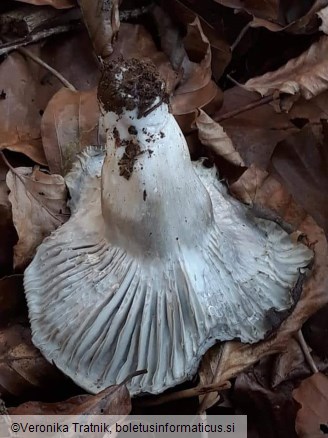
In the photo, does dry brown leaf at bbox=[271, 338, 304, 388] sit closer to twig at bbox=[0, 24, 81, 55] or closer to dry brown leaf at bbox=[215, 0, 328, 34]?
dry brown leaf at bbox=[215, 0, 328, 34]

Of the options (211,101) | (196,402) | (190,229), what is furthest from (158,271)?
(211,101)

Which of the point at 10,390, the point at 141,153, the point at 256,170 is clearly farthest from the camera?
the point at 256,170

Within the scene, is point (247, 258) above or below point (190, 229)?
below

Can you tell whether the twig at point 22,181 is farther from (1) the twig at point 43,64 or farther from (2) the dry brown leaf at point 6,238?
(1) the twig at point 43,64

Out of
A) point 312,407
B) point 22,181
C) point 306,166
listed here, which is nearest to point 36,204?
point 22,181

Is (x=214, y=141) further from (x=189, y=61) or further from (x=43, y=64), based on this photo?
(x=43, y=64)

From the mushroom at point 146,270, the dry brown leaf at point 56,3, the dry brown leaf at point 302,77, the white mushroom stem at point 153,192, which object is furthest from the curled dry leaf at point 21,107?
the dry brown leaf at point 302,77

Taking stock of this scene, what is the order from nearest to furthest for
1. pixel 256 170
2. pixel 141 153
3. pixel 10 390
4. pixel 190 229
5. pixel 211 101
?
pixel 141 153 < pixel 190 229 < pixel 10 390 < pixel 256 170 < pixel 211 101

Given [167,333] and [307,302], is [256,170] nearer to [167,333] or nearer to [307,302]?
[307,302]
